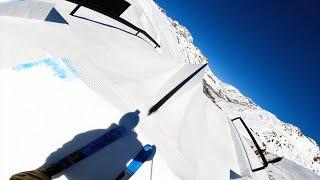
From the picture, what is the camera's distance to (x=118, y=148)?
5535mm

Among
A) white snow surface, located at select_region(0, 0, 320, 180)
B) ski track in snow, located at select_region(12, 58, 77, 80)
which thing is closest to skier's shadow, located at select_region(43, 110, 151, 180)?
white snow surface, located at select_region(0, 0, 320, 180)

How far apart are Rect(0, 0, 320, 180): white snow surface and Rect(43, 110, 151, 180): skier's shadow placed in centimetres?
2

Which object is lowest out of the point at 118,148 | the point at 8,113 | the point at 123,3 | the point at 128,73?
the point at 8,113

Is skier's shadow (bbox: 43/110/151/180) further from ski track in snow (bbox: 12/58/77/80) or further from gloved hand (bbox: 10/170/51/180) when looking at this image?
ski track in snow (bbox: 12/58/77/80)

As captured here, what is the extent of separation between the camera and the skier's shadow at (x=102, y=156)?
4.49 metres

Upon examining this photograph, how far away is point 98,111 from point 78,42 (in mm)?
2465

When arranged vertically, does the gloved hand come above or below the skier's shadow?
above

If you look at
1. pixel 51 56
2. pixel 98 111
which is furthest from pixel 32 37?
pixel 98 111

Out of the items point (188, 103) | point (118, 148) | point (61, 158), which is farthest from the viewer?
point (188, 103)

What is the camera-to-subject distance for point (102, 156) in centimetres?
509

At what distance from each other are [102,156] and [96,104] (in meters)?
1.27

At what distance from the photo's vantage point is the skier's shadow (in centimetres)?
449

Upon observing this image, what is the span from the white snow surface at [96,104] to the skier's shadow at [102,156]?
0.06 feet

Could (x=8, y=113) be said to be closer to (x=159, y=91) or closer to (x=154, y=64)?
(x=159, y=91)
